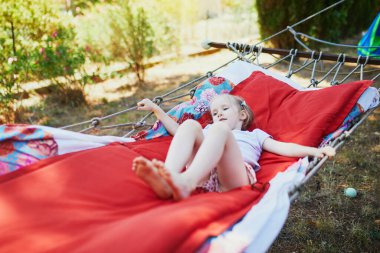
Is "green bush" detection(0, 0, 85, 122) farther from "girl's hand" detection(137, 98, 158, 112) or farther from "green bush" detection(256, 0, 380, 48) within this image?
"green bush" detection(256, 0, 380, 48)

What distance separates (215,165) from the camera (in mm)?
1354

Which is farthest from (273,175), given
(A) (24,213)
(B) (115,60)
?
(B) (115,60)

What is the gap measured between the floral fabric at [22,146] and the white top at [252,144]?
34.2 inches

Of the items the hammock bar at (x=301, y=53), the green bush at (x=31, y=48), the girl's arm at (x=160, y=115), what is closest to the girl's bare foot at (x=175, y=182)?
the girl's arm at (x=160, y=115)

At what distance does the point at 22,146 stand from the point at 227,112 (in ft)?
3.23

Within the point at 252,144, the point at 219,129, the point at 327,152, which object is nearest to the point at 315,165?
the point at 327,152

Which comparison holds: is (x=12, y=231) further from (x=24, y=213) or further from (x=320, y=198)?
(x=320, y=198)

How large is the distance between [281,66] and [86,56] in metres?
2.61

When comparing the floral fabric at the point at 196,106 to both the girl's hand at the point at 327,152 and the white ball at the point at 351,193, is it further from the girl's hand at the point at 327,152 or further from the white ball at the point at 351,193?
the white ball at the point at 351,193

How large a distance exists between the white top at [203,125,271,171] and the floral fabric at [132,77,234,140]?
370 millimetres

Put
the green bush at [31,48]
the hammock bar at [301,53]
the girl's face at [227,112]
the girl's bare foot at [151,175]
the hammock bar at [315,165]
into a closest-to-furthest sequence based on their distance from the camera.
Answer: the girl's bare foot at [151,175] < the hammock bar at [315,165] < the girl's face at [227,112] < the hammock bar at [301,53] < the green bush at [31,48]

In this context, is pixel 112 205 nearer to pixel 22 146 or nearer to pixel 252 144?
pixel 22 146

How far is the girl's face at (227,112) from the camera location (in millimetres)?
1865

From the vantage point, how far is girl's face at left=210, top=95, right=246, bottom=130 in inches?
73.4
